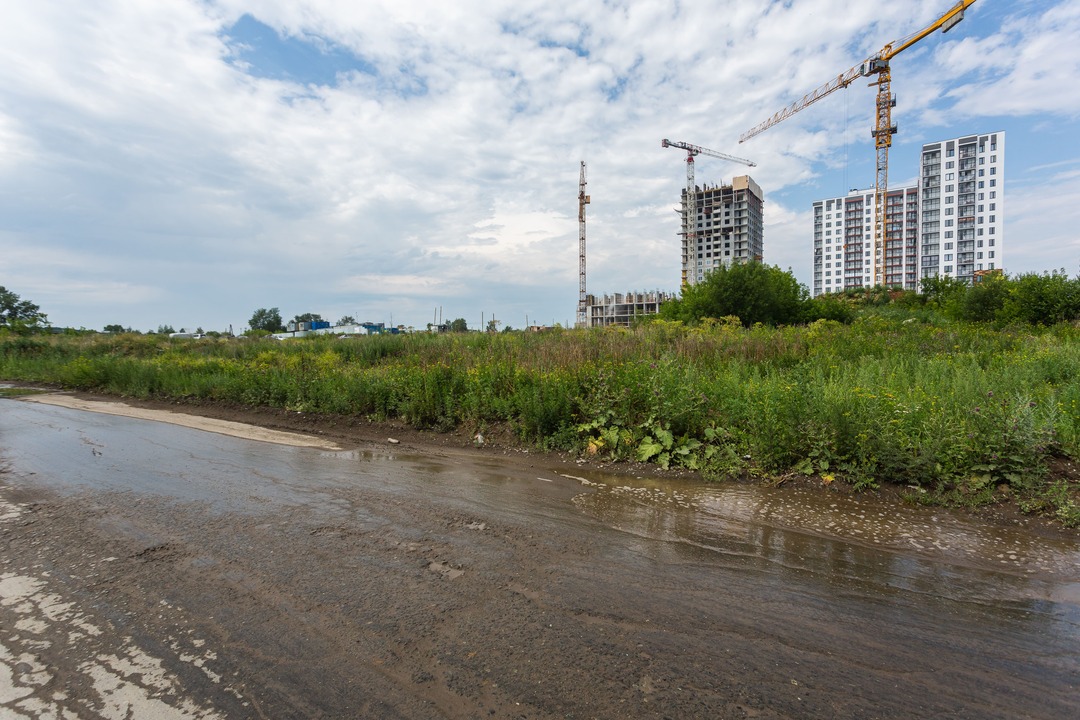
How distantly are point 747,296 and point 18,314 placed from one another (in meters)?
44.8

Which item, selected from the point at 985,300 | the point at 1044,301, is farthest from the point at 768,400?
the point at 985,300

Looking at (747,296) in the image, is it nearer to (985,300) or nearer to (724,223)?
(985,300)

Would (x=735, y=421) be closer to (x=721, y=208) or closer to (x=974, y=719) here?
(x=974, y=719)

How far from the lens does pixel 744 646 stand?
113 inches

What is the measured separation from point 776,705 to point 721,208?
522 feet

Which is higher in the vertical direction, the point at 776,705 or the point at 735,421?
the point at 735,421

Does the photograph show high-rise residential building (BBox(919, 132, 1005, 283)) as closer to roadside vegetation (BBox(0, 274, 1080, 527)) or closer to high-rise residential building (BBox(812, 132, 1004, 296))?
high-rise residential building (BBox(812, 132, 1004, 296))

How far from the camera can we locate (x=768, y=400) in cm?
676

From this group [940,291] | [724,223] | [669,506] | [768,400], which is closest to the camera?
[669,506]

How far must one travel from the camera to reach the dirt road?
2.47 metres

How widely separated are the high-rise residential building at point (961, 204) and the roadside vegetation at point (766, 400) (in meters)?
135

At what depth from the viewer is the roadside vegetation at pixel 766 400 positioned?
218 inches

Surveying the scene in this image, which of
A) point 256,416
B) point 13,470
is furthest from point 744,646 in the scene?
point 256,416

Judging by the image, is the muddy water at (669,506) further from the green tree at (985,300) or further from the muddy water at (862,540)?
the green tree at (985,300)
